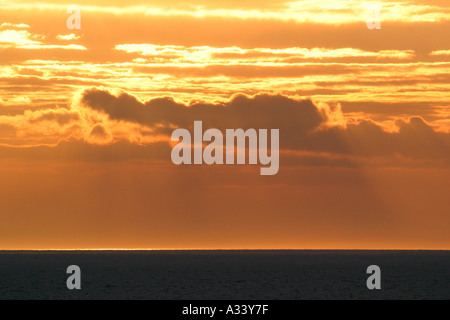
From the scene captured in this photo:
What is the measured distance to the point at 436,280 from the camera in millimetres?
155375
